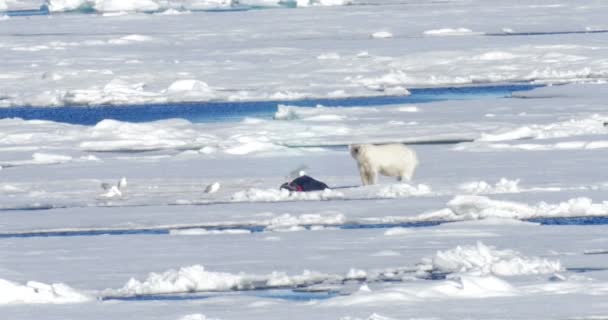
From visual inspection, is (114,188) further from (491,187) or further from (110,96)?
(110,96)

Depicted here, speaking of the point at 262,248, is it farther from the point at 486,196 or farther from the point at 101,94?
the point at 101,94

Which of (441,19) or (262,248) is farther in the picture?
(441,19)

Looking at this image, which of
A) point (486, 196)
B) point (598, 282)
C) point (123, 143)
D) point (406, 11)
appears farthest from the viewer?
point (406, 11)

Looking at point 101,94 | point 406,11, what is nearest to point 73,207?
point 101,94

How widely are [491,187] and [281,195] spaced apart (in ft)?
4.74

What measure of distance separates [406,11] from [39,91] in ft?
49.7

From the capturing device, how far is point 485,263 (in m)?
7.55

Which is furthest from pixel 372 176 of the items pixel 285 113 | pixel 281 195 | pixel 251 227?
pixel 285 113

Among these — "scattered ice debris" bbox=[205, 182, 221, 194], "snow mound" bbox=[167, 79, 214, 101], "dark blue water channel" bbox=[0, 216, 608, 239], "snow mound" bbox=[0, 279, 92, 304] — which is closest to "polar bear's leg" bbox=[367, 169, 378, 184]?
"scattered ice debris" bbox=[205, 182, 221, 194]

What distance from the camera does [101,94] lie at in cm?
1972

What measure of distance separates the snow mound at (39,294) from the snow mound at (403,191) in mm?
3760

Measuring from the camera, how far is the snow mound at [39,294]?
22.7 feet

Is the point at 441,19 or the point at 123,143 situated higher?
the point at 441,19

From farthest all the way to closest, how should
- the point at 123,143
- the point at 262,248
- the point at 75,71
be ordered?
the point at 75,71 < the point at 123,143 < the point at 262,248
